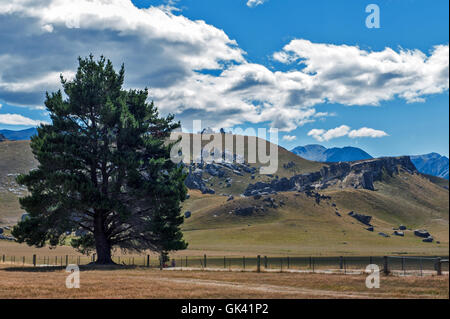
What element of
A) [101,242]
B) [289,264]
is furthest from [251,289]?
[289,264]

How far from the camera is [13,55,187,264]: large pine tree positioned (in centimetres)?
4647

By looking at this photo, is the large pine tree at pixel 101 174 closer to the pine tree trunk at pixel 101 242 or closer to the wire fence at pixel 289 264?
the pine tree trunk at pixel 101 242

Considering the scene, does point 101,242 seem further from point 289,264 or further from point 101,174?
point 289,264

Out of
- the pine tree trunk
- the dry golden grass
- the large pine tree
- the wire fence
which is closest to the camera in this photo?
the dry golden grass

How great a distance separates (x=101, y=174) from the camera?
50.2 m

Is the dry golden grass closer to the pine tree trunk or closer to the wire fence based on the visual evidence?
the wire fence

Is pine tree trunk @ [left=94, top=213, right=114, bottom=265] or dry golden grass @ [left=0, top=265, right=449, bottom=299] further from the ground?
pine tree trunk @ [left=94, top=213, right=114, bottom=265]

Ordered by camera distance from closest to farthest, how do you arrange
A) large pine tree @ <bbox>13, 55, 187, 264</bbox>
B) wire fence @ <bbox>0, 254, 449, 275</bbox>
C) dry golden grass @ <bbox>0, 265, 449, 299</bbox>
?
dry golden grass @ <bbox>0, 265, 449, 299</bbox> → wire fence @ <bbox>0, 254, 449, 275</bbox> → large pine tree @ <bbox>13, 55, 187, 264</bbox>

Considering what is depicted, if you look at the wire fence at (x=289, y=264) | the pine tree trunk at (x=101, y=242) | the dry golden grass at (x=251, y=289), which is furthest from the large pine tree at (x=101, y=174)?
the dry golden grass at (x=251, y=289)

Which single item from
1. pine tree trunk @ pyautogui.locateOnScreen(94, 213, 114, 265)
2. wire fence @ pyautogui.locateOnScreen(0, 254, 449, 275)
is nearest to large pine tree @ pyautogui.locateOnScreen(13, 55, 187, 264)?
pine tree trunk @ pyautogui.locateOnScreen(94, 213, 114, 265)

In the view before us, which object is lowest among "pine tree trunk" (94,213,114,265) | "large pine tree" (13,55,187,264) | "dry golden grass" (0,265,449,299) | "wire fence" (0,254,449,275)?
"wire fence" (0,254,449,275)
